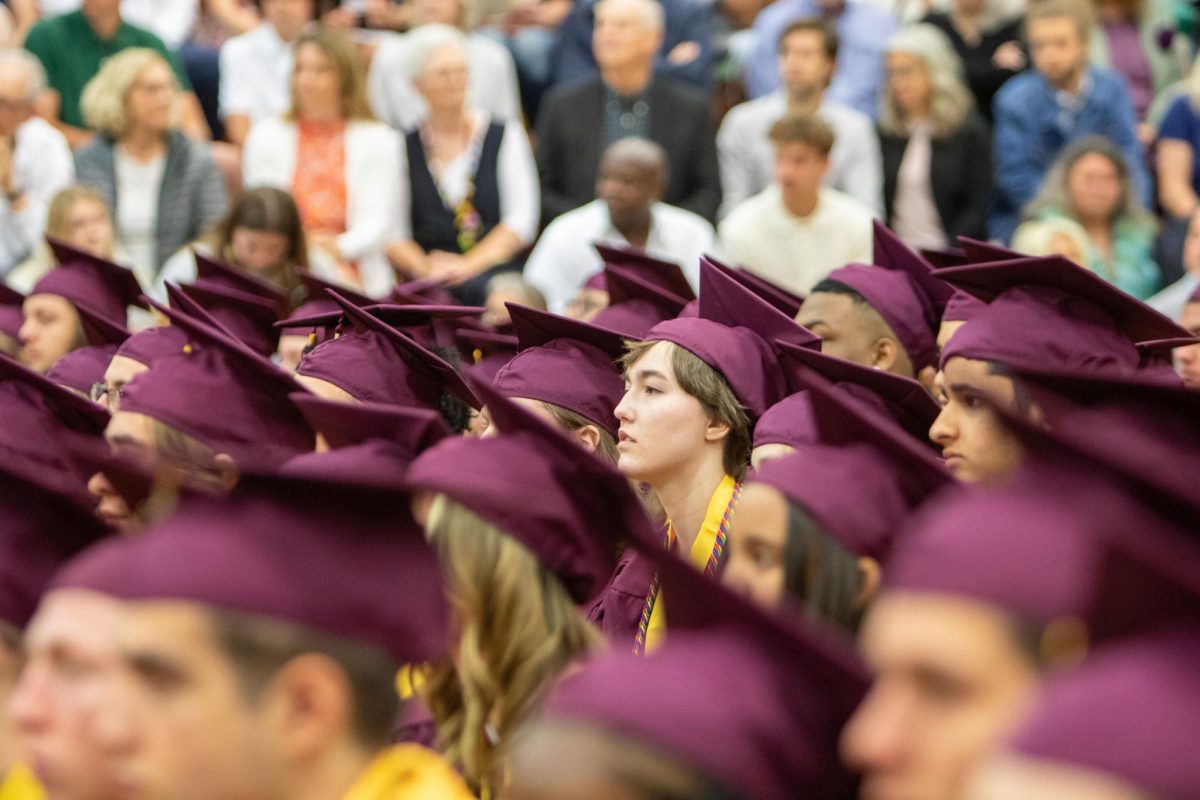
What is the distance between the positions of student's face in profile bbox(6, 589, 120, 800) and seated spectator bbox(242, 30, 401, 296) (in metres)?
6.50

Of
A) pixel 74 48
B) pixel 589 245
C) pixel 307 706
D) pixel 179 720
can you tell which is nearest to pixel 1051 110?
pixel 589 245

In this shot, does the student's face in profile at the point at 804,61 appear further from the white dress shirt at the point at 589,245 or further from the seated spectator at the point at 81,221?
the seated spectator at the point at 81,221

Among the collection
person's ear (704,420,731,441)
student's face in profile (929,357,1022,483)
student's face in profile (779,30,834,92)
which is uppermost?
student's face in profile (929,357,1022,483)

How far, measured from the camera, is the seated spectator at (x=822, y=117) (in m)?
8.91

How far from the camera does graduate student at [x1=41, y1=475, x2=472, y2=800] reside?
225 cm

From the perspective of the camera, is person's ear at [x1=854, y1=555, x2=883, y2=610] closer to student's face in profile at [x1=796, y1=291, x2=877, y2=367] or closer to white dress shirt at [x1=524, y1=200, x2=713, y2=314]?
student's face in profile at [x1=796, y1=291, x2=877, y2=367]

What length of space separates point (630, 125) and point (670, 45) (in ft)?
4.12

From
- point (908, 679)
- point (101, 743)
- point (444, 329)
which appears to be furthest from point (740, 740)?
point (444, 329)

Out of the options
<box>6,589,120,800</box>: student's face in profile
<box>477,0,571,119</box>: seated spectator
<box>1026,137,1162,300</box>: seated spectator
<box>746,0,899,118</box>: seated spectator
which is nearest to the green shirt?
<box>477,0,571,119</box>: seated spectator

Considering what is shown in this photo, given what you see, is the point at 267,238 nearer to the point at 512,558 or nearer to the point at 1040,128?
the point at 1040,128

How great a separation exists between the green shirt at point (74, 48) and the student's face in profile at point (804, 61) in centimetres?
323

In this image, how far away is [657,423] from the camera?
4.45 metres

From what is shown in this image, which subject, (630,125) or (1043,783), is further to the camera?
(630,125)

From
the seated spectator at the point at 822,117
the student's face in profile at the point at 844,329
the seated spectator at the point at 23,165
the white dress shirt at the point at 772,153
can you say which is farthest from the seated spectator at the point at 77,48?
the student's face in profile at the point at 844,329
